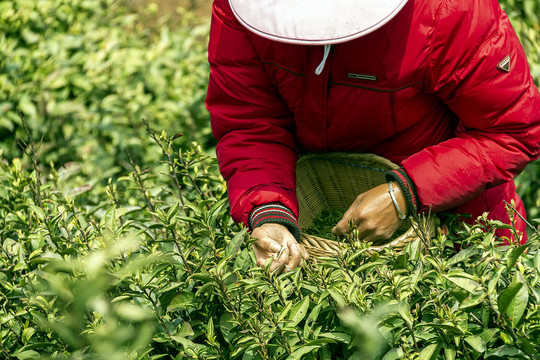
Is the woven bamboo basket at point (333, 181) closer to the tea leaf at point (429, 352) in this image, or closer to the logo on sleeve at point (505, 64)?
the logo on sleeve at point (505, 64)

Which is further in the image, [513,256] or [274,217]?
[274,217]

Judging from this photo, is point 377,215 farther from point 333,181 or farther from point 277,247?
point 333,181

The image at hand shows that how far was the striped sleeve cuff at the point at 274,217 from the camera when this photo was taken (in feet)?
6.20

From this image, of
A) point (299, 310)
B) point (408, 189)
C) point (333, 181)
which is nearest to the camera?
point (299, 310)

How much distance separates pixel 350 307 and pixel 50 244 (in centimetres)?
106

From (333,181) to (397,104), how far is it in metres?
0.63

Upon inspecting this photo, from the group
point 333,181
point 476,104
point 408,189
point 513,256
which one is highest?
point 476,104

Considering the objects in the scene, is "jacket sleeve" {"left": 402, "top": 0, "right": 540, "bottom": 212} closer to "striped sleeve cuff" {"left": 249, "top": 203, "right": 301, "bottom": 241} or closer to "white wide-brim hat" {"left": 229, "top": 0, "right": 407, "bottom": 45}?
"white wide-brim hat" {"left": 229, "top": 0, "right": 407, "bottom": 45}

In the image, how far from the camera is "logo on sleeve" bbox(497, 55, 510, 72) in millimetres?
1712

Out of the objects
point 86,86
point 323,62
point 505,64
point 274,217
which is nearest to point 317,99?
point 323,62

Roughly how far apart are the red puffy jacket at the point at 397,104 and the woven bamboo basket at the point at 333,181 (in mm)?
60

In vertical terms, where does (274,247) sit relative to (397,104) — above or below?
below

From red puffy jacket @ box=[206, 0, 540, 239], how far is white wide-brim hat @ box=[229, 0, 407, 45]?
0.18 meters

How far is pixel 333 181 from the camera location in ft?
7.97
